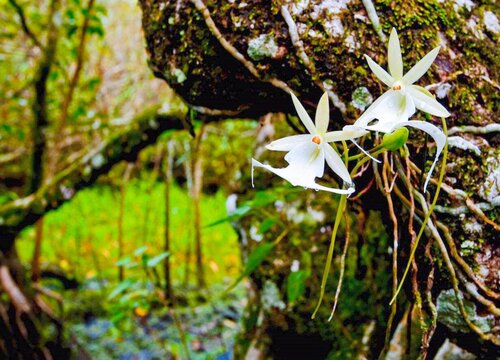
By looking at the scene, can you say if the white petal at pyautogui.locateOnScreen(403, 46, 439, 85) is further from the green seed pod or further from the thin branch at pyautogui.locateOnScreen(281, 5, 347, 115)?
the thin branch at pyautogui.locateOnScreen(281, 5, 347, 115)

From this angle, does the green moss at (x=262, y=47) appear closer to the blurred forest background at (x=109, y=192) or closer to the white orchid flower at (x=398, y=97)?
the white orchid flower at (x=398, y=97)

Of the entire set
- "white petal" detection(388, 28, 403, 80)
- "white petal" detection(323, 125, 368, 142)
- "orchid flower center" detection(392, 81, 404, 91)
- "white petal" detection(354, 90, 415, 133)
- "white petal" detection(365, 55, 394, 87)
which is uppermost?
"white petal" detection(388, 28, 403, 80)

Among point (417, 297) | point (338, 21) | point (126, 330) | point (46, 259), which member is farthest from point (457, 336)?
point (46, 259)

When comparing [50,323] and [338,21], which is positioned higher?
[338,21]

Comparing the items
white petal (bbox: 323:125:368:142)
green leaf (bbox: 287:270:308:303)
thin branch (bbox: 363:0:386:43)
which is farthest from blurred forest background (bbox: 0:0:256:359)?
white petal (bbox: 323:125:368:142)

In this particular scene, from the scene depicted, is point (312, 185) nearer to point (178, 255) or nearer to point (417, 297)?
point (417, 297)

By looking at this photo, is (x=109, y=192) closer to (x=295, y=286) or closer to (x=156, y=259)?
(x=156, y=259)
